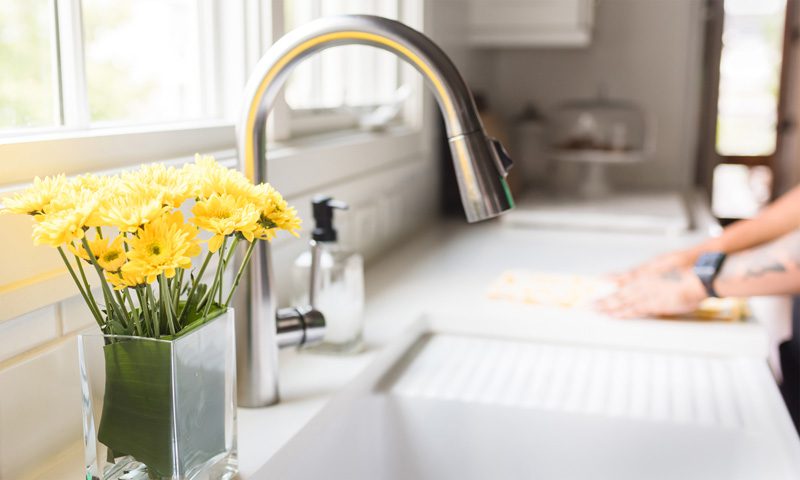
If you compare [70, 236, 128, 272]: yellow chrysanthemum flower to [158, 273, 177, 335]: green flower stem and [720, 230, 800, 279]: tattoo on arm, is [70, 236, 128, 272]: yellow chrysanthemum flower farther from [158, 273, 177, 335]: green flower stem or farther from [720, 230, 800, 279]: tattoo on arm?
[720, 230, 800, 279]: tattoo on arm

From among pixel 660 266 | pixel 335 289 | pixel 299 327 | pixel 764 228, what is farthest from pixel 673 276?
pixel 299 327

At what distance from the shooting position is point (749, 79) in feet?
18.5

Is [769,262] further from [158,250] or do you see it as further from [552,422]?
[158,250]

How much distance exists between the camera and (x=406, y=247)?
6.32 ft

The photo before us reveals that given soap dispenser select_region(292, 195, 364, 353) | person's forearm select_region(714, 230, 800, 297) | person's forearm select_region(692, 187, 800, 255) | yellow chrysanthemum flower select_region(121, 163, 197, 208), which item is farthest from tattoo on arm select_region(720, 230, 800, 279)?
yellow chrysanthemum flower select_region(121, 163, 197, 208)

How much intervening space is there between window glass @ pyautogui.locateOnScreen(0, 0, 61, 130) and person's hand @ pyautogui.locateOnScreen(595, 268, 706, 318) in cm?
86

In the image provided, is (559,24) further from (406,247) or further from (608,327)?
(608,327)

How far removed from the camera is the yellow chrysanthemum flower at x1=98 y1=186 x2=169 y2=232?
58cm

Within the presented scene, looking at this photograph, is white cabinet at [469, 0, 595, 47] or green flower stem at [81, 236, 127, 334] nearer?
green flower stem at [81, 236, 127, 334]

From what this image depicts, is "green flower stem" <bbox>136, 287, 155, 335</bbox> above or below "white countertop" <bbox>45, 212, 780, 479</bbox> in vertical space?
above

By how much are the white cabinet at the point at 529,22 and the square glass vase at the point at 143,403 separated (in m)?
Result: 2.06

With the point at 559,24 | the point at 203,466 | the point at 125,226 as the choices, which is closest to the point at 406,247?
the point at 559,24

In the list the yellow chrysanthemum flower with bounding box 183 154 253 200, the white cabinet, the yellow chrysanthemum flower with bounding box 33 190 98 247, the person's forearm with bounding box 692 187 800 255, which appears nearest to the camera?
the yellow chrysanthemum flower with bounding box 33 190 98 247

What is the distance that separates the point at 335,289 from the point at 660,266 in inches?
26.4
